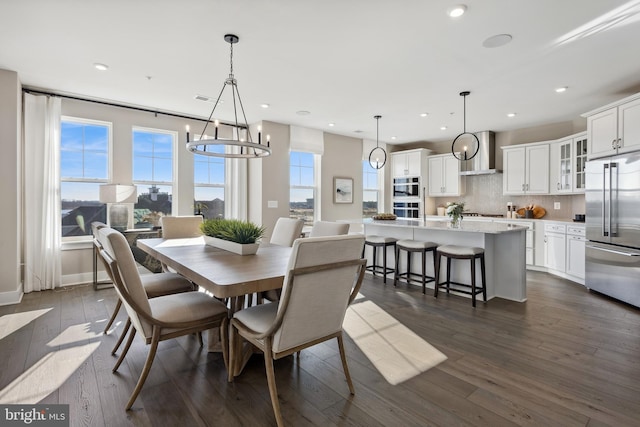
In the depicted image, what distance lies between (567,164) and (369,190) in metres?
3.77

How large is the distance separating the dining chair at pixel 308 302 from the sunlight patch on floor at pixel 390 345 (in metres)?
0.47

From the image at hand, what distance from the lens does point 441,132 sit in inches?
269

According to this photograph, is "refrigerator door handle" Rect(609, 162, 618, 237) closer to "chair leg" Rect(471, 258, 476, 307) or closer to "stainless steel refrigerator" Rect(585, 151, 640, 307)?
"stainless steel refrigerator" Rect(585, 151, 640, 307)

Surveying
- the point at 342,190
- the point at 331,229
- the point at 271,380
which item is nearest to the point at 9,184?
the point at 331,229

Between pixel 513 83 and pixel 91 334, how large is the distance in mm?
5217

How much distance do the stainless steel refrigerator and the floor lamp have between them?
610 cm

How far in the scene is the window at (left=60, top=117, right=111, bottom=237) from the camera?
4.61 meters

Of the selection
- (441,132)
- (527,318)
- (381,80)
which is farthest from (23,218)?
(441,132)

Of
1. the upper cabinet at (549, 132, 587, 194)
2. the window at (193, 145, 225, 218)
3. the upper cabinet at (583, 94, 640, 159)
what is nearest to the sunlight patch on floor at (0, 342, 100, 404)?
the window at (193, 145, 225, 218)

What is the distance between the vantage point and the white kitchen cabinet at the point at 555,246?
5.11m

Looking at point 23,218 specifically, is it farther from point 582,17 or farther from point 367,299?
point 582,17

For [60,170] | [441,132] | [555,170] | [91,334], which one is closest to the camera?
[91,334]

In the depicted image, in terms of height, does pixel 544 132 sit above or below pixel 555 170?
above

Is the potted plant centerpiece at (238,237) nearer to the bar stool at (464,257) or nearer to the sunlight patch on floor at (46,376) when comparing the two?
the sunlight patch on floor at (46,376)
